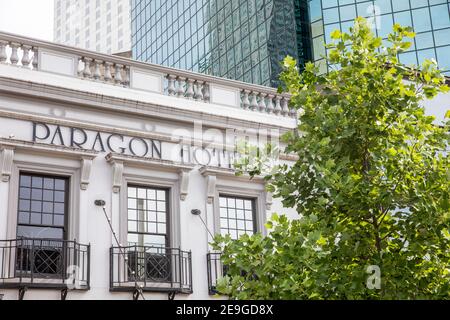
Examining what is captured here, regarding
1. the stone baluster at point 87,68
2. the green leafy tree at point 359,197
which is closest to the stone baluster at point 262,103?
the stone baluster at point 87,68

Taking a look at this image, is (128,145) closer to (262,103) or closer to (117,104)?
(117,104)

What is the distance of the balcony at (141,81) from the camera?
1723cm

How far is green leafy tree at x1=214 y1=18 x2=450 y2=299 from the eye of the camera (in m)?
10.8

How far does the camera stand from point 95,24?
126 m

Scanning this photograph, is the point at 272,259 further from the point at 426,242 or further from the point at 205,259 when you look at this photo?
the point at 205,259

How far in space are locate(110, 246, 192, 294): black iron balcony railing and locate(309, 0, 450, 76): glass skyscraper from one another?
34.1 m

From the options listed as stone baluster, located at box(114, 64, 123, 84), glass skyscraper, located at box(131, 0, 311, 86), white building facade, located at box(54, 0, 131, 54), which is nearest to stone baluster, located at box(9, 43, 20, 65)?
stone baluster, located at box(114, 64, 123, 84)

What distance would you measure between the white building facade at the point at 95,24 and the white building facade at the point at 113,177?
9792cm

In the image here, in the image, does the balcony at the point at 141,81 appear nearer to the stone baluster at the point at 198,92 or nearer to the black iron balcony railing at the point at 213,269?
the stone baluster at the point at 198,92

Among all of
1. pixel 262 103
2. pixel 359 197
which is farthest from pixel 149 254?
pixel 359 197

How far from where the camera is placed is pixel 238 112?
64.4 feet

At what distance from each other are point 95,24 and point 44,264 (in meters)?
114

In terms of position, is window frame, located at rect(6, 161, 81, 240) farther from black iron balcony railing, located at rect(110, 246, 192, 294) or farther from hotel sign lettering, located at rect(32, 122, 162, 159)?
black iron balcony railing, located at rect(110, 246, 192, 294)
